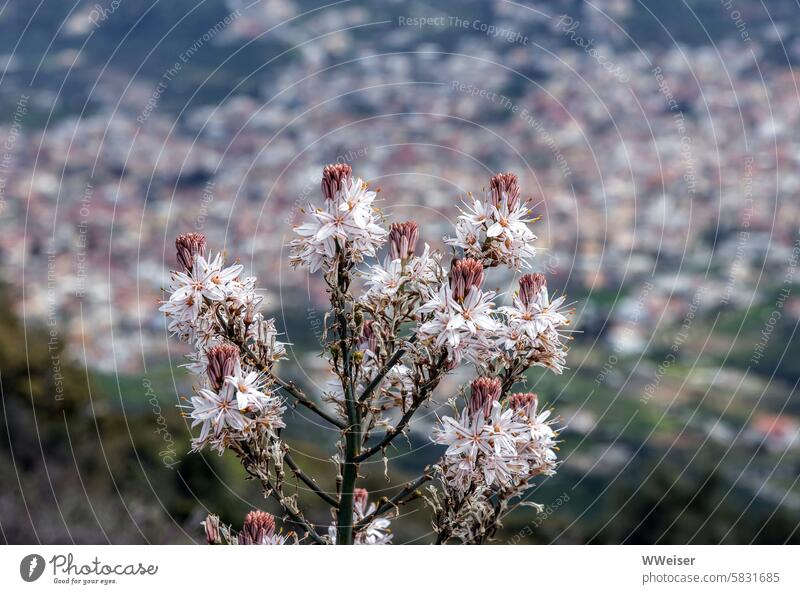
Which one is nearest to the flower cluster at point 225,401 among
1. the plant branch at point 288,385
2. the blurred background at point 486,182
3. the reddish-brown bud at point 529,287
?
the plant branch at point 288,385

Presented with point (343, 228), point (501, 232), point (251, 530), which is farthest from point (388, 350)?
point (251, 530)

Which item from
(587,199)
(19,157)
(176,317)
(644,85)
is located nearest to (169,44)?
(19,157)

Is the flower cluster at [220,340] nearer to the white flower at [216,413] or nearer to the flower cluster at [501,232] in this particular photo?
the white flower at [216,413]

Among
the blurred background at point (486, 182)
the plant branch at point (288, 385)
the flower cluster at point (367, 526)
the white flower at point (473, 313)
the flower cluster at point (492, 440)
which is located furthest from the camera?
the blurred background at point (486, 182)

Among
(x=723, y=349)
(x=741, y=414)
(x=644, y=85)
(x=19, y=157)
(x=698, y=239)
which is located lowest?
(x=741, y=414)
